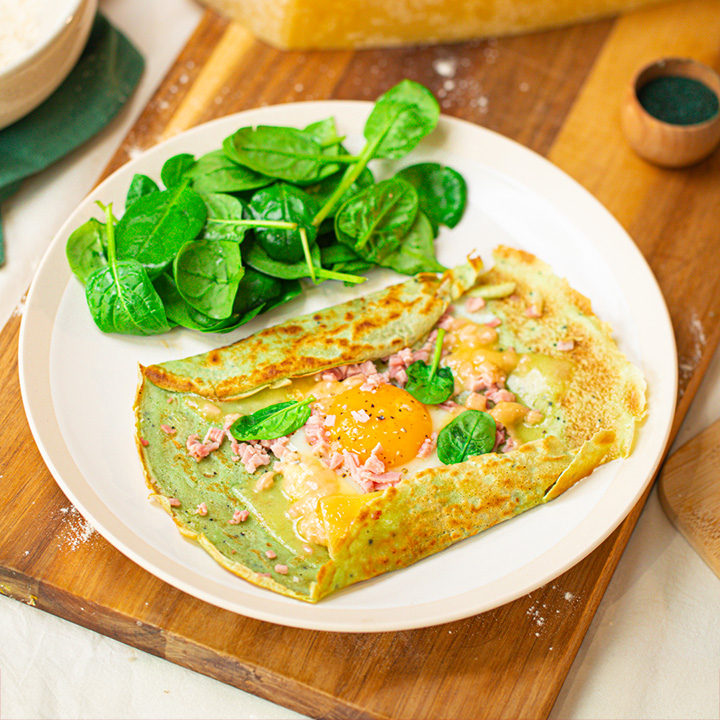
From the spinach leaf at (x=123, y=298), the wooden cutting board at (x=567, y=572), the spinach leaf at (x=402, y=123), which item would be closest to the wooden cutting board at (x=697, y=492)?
the wooden cutting board at (x=567, y=572)

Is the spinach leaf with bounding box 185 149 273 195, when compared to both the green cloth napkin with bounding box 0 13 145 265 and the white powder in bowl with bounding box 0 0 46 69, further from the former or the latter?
the white powder in bowl with bounding box 0 0 46 69

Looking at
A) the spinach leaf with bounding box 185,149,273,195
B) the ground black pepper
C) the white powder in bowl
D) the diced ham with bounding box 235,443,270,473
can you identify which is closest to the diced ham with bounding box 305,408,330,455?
the diced ham with bounding box 235,443,270,473

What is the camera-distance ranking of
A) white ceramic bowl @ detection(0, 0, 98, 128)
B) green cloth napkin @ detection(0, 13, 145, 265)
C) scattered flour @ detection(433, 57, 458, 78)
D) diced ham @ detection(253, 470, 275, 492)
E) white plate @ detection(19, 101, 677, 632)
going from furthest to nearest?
scattered flour @ detection(433, 57, 458, 78) → green cloth napkin @ detection(0, 13, 145, 265) → white ceramic bowl @ detection(0, 0, 98, 128) → diced ham @ detection(253, 470, 275, 492) → white plate @ detection(19, 101, 677, 632)

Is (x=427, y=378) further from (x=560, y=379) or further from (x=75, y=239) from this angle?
(x=75, y=239)

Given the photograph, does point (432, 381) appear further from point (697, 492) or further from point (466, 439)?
point (697, 492)

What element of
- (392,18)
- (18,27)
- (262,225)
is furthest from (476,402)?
(18,27)

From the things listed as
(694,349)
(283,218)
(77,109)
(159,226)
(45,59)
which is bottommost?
(694,349)
